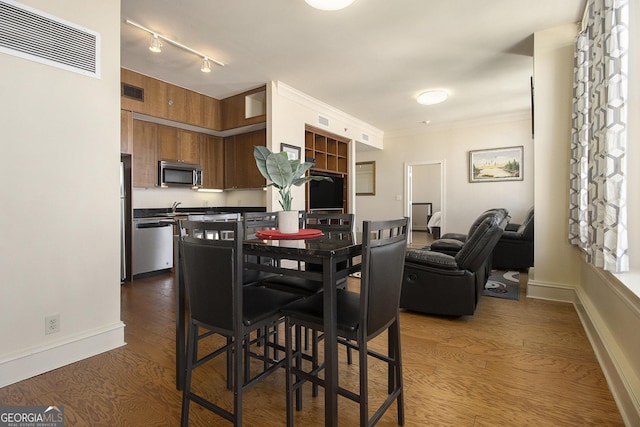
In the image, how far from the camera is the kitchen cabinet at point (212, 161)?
5257 millimetres

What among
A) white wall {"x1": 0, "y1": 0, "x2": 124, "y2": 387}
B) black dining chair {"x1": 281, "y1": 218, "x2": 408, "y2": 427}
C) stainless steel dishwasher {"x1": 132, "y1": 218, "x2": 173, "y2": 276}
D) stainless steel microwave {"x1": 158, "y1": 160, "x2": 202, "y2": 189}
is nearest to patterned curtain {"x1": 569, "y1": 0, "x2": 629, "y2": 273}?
black dining chair {"x1": 281, "y1": 218, "x2": 408, "y2": 427}

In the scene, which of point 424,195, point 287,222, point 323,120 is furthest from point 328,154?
point 424,195

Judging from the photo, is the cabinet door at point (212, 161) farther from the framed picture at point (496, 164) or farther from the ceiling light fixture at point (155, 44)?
the framed picture at point (496, 164)

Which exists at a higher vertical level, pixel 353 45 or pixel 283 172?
pixel 353 45

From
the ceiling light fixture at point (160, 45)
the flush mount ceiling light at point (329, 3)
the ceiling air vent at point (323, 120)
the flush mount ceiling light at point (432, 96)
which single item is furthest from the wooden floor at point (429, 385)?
the ceiling air vent at point (323, 120)

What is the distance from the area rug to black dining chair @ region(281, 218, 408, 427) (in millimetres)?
2456

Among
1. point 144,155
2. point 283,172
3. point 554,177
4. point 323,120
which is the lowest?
point 283,172

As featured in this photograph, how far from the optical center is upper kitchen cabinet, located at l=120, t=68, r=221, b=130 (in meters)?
4.00

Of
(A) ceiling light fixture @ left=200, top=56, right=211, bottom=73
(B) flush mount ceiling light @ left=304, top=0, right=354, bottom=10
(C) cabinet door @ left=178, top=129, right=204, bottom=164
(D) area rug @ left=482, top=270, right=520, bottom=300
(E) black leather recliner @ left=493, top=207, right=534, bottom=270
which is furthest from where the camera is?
(C) cabinet door @ left=178, top=129, right=204, bottom=164

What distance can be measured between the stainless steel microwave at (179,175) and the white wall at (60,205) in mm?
2443

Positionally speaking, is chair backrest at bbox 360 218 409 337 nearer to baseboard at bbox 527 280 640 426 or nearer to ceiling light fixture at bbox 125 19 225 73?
baseboard at bbox 527 280 640 426

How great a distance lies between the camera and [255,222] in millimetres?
2402

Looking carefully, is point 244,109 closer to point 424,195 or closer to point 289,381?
point 289,381

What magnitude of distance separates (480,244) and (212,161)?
4.36m
